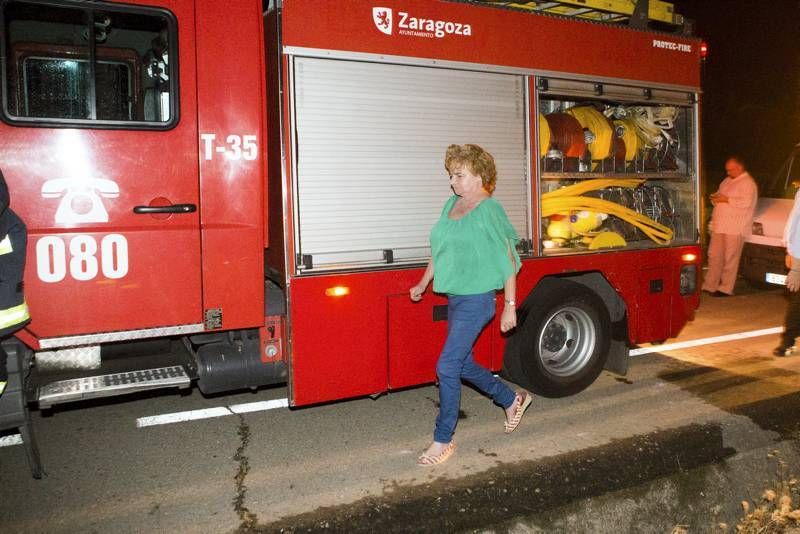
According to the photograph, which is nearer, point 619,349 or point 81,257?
point 81,257

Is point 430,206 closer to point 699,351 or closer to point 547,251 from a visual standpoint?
point 547,251

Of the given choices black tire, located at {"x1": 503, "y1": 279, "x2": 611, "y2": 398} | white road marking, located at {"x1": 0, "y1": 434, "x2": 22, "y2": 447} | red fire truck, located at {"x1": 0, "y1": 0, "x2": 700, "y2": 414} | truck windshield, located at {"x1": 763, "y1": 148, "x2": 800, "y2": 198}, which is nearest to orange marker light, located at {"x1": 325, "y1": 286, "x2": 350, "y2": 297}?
red fire truck, located at {"x1": 0, "y1": 0, "x2": 700, "y2": 414}

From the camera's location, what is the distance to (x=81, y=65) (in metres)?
3.79

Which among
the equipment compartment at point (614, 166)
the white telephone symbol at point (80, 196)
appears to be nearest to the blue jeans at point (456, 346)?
the equipment compartment at point (614, 166)

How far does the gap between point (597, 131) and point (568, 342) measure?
Result: 5.70ft

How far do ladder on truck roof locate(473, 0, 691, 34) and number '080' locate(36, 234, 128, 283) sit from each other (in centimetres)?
309

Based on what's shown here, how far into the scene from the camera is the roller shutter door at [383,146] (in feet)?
13.6

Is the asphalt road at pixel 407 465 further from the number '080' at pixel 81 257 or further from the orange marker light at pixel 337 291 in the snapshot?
the number '080' at pixel 81 257

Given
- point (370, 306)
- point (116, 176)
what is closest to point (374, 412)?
point (370, 306)

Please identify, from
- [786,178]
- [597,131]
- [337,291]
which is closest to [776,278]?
[786,178]

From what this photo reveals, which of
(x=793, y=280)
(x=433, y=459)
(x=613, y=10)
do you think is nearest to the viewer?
(x=433, y=459)

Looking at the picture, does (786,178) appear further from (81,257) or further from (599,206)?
(81,257)

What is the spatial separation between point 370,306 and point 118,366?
62.4 inches

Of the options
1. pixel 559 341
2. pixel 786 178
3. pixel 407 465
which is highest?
pixel 786 178
